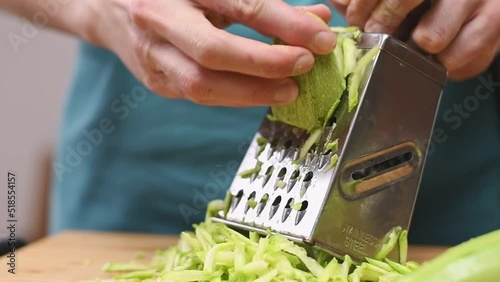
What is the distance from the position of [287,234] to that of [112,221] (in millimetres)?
681

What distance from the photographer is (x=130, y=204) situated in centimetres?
148

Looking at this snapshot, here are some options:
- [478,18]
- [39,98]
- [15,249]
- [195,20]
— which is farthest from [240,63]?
[39,98]

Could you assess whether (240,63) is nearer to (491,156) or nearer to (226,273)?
(226,273)

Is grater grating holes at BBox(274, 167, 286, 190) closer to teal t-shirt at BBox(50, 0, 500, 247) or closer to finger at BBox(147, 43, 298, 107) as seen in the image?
finger at BBox(147, 43, 298, 107)

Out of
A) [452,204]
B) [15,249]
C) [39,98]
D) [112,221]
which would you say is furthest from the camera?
[39,98]

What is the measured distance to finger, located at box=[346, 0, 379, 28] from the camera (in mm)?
1007

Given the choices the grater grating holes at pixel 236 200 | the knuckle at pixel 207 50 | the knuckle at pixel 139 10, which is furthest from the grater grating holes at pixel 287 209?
the knuckle at pixel 139 10

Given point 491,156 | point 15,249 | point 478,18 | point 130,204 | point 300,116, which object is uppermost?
point 478,18

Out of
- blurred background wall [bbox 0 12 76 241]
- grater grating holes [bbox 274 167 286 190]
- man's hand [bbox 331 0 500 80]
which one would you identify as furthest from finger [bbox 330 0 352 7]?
blurred background wall [bbox 0 12 76 241]

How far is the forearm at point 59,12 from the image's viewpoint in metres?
1.24

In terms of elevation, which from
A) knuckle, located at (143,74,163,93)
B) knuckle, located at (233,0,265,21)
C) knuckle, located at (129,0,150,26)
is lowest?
knuckle, located at (143,74,163,93)

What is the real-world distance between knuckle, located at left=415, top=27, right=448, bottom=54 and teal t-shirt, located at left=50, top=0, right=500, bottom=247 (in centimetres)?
39

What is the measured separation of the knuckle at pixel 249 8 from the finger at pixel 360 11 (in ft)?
0.63

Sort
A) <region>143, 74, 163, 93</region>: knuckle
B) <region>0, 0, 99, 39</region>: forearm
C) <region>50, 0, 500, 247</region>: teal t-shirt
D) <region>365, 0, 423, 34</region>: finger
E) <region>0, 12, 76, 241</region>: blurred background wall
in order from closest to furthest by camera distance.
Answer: <region>365, 0, 423, 34</region>: finger
<region>143, 74, 163, 93</region>: knuckle
<region>0, 0, 99, 39</region>: forearm
<region>50, 0, 500, 247</region>: teal t-shirt
<region>0, 12, 76, 241</region>: blurred background wall
